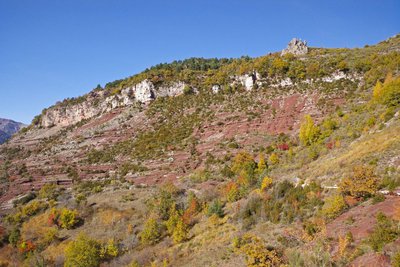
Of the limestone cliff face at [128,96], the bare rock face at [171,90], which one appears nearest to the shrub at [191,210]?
the limestone cliff face at [128,96]

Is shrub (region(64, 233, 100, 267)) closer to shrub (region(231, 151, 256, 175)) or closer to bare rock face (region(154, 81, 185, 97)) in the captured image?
shrub (region(231, 151, 256, 175))

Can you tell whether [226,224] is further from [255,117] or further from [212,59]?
[212,59]

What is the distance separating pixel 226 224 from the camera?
88.1ft

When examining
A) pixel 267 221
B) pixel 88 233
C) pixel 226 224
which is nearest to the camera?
pixel 267 221

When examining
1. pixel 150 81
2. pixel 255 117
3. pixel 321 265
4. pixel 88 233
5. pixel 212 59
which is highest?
pixel 212 59

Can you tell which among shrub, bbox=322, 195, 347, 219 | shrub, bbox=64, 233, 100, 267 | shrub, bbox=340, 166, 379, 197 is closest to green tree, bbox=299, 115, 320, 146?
shrub, bbox=340, 166, 379, 197

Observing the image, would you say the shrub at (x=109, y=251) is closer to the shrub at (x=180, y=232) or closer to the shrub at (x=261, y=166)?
the shrub at (x=180, y=232)

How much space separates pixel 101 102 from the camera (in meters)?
87.8

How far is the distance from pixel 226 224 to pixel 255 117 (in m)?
34.3

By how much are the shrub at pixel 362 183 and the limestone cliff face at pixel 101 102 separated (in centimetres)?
6018

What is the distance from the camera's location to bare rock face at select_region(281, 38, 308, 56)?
265 feet

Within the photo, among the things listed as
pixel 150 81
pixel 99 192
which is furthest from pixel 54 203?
pixel 150 81

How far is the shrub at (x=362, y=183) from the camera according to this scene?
2025 centimetres

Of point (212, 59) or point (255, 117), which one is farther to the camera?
point (212, 59)
